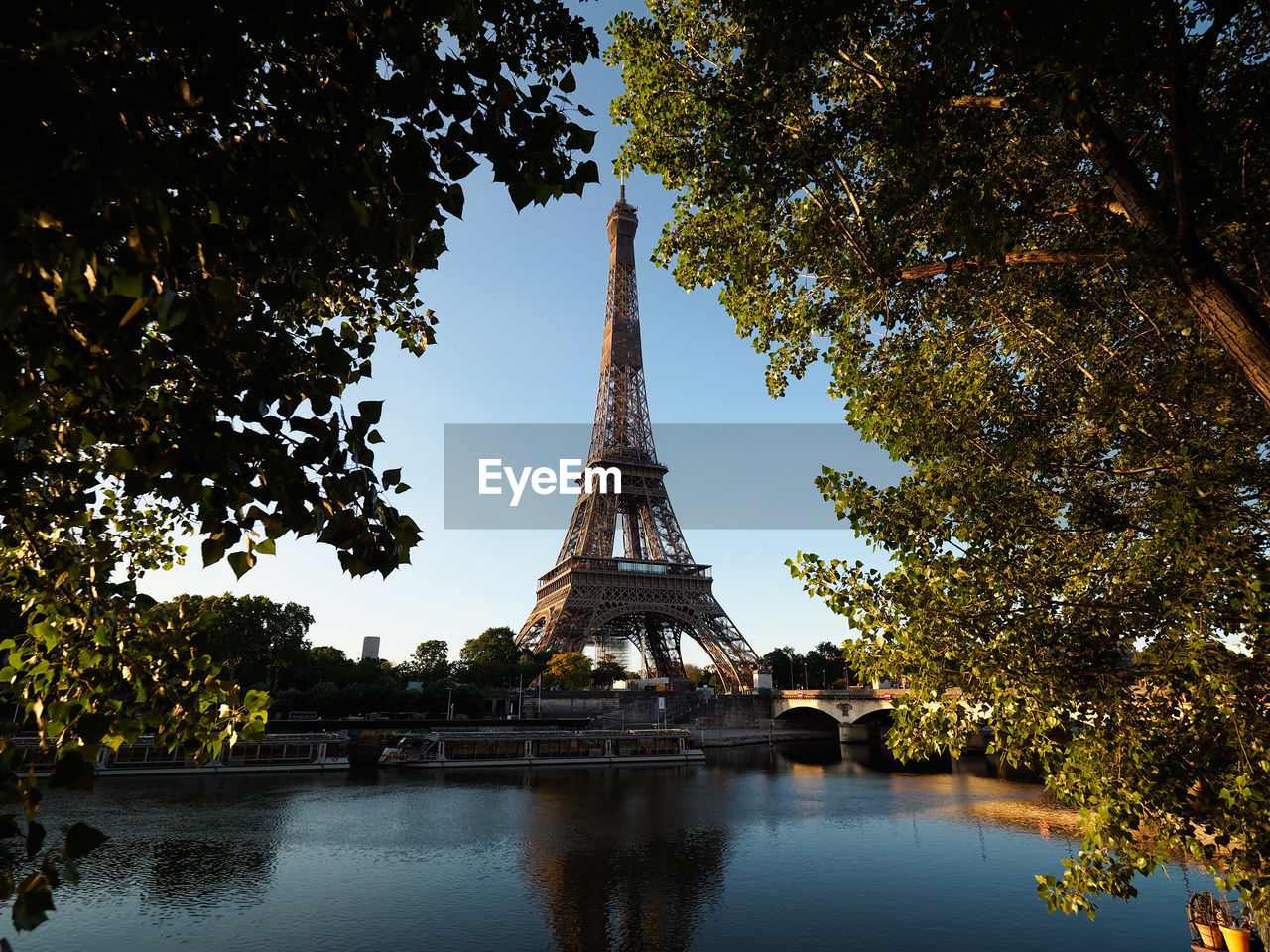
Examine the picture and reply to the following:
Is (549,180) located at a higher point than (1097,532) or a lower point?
higher

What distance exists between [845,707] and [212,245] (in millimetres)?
80352

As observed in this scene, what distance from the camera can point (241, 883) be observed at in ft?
78.2

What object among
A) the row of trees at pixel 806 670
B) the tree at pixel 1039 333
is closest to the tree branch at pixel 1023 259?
the tree at pixel 1039 333

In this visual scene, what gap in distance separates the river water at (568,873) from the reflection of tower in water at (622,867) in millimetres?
118

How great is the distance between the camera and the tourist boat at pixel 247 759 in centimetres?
4575

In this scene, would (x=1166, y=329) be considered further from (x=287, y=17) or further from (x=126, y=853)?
(x=126, y=853)

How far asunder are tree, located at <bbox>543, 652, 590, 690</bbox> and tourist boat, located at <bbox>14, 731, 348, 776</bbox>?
77.9ft

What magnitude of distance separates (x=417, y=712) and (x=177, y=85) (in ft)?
236

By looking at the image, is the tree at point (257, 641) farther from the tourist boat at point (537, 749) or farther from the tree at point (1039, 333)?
the tree at point (1039, 333)

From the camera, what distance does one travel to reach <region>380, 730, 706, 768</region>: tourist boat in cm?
5338

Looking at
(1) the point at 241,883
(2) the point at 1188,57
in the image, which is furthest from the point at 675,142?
(1) the point at 241,883

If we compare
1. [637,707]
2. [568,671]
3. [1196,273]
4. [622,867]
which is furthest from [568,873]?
[568,671]

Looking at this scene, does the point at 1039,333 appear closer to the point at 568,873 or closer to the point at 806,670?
the point at 568,873

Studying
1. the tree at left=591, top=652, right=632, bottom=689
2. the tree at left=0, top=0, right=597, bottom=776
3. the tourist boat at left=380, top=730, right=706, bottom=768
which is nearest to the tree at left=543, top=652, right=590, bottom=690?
the tree at left=591, top=652, right=632, bottom=689
